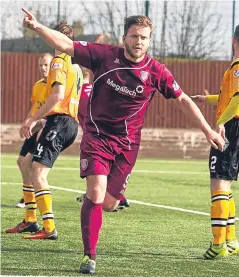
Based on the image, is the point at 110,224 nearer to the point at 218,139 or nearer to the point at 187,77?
the point at 218,139

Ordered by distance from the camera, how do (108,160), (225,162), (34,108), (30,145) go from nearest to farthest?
(108,160)
(225,162)
(30,145)
(34,108)

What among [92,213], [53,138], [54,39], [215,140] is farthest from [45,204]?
[54,39]

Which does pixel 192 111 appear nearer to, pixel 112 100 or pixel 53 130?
pixel 112 100

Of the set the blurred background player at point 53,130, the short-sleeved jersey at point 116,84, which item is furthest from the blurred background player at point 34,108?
the short-sleeved jersey at point 116,84

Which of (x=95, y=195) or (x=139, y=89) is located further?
(x=139, y=89)

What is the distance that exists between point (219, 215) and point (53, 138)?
219cm

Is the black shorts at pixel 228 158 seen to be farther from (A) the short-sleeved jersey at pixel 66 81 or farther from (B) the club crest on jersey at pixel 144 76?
(A) the short-sleeved jersey at pixel 66 81

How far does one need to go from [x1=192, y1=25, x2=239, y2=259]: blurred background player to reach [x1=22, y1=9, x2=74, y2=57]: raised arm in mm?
1692

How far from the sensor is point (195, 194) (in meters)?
16.0

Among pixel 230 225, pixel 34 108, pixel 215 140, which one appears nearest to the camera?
pixel 215 140

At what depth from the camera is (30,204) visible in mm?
11109

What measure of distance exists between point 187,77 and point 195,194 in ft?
42.3

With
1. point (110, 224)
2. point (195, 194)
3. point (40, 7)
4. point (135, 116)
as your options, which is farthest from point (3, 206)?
point (40, 7)

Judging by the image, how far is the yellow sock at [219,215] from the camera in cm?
913
